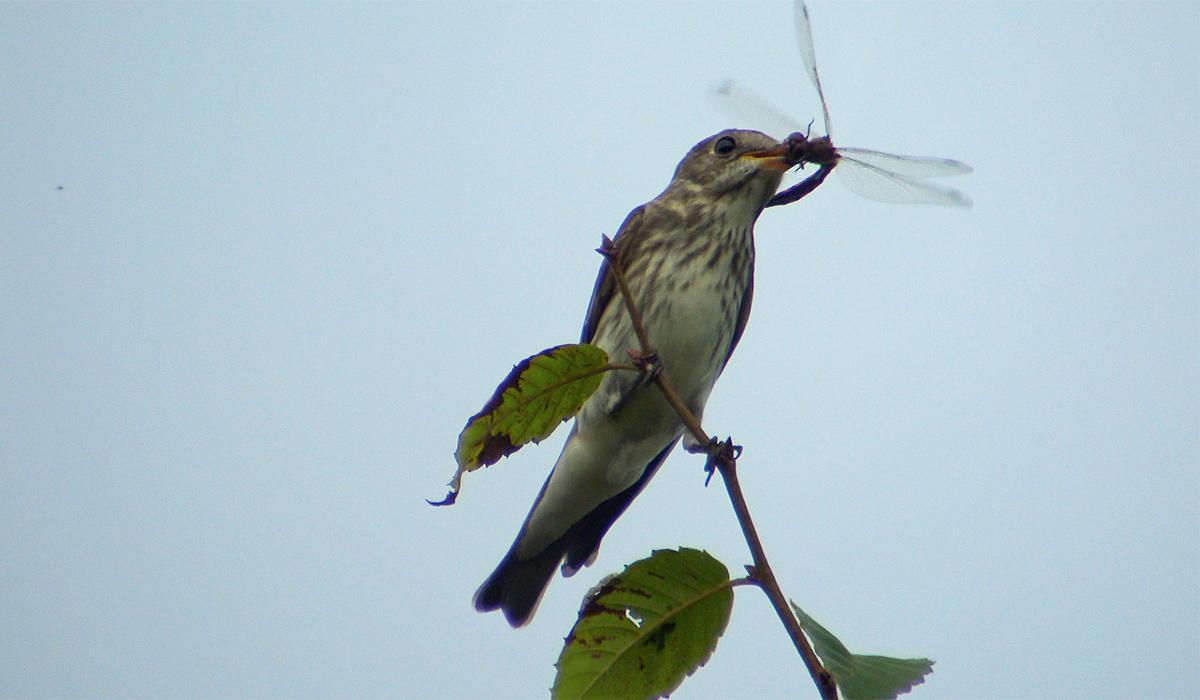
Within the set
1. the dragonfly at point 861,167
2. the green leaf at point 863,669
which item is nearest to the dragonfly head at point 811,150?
the dragonfly at point 861,167

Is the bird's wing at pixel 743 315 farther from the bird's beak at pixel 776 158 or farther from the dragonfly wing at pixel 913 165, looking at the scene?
the dragonfly wing at pixel 913 165

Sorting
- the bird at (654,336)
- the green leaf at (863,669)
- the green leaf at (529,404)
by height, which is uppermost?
the bird at (654,336)

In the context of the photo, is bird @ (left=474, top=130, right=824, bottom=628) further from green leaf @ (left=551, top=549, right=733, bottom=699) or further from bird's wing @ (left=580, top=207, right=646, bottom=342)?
green leaf @ (left=551, top=549, right=733, bottom=699)

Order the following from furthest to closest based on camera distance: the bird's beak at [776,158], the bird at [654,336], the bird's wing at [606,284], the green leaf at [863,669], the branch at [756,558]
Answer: the bird's wing at [606,284] → the bird at [654,336] → the bird's beak at [776,158] → the green leaf at [863,669] → the branch at [756,558]

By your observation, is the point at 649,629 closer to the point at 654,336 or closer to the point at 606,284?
the point at 654,336

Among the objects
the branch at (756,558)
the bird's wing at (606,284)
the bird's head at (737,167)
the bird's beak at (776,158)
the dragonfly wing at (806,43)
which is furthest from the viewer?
the bird's wing at (606,284)

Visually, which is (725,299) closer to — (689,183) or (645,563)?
(689,183)
